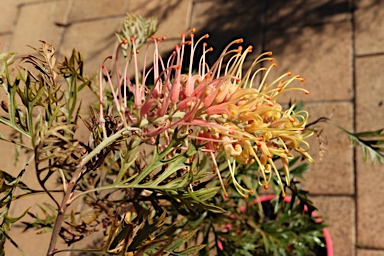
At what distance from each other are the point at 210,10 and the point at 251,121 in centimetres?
159

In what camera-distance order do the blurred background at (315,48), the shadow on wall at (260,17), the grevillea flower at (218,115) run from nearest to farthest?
the grevillea flower at (218,115)
the blurred background at (315,48)
the shadow on wall at (260,17)

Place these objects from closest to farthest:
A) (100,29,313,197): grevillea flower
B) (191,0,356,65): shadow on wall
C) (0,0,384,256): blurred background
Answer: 1. (100,29,313,197): grevillea flower
2. (0,0,384,256): blurred background
3. (191,0,356,65): shadow on wall

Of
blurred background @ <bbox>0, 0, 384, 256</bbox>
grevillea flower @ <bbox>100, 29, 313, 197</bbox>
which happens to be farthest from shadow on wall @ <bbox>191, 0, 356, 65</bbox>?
grevillea flower @ <bbox>100, 29, 313, 197</bbox>

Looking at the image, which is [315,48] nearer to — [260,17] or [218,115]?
[260,17]

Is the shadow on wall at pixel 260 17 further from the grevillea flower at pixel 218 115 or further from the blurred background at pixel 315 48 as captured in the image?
the grevillea flower at pixel 218 115

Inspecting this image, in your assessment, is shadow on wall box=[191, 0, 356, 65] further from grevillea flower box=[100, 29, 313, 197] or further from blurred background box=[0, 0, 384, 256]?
grevillea flower box=[100, 29, 313, 197]

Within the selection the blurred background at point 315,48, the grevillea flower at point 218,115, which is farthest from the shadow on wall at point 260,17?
the grevillea flower at point 218,115

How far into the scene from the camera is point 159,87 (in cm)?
79

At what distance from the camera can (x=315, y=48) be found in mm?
1995

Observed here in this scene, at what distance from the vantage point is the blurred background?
5.62 ft

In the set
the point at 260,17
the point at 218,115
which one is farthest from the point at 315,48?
the point at 218,115

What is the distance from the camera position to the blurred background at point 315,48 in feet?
5.62

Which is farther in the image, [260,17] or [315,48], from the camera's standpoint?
[260,17]

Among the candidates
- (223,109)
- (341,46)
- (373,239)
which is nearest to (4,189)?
(223,109)
